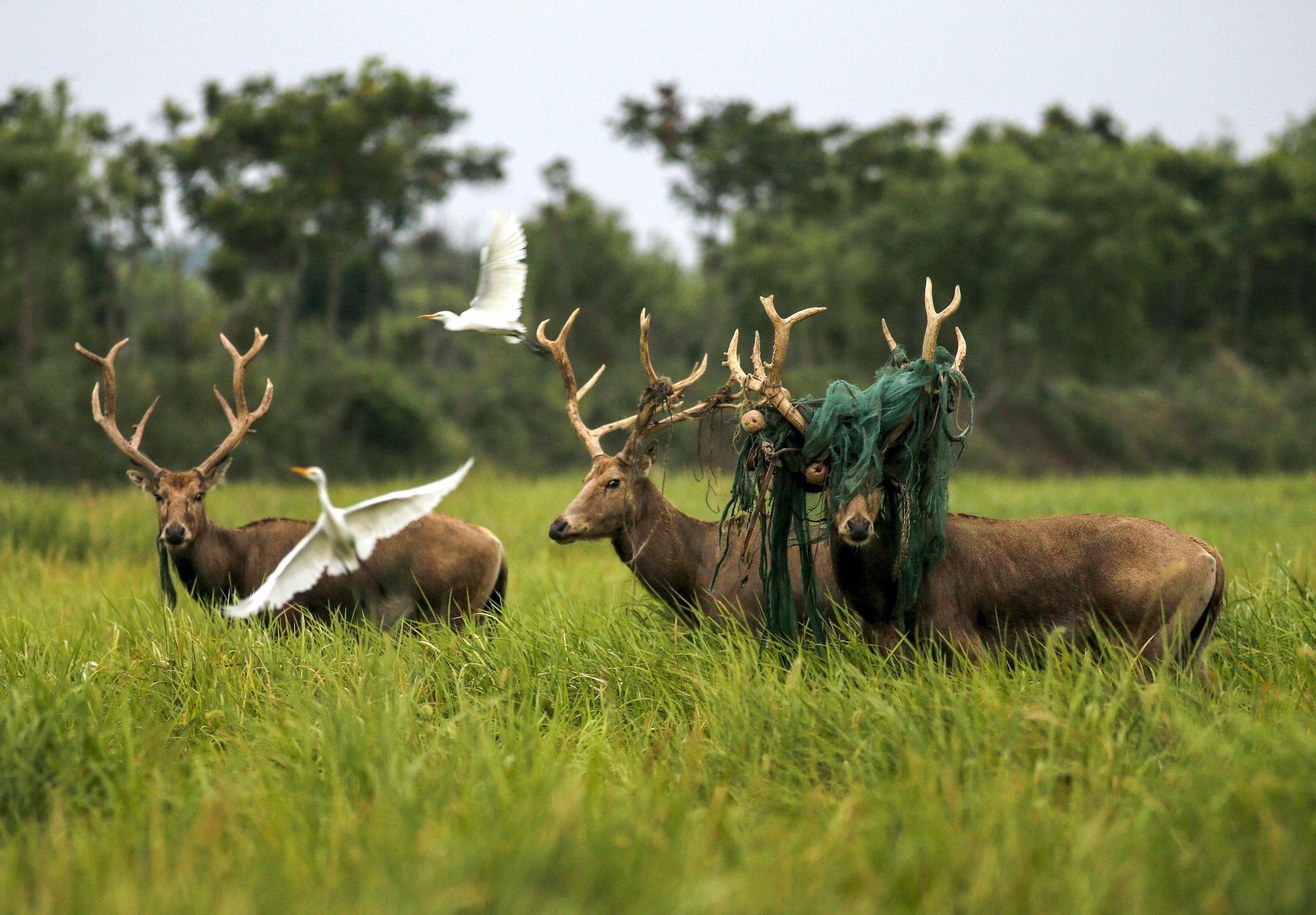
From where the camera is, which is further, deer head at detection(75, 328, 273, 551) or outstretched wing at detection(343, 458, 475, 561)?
deer head at detection(75, 328, 273, 551)

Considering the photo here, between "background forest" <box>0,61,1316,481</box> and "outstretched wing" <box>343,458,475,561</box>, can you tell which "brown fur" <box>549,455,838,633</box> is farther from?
"background forest" <box>0,61,1316,481</box>

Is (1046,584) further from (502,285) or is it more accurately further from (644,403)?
(502,285)

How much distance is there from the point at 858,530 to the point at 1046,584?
93cm

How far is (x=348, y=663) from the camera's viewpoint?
542 cm

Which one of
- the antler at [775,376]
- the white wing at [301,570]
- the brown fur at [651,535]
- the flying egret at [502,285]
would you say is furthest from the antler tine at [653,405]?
the white wing at [301,570]

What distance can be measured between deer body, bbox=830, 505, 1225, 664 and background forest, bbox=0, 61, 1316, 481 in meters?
22.1

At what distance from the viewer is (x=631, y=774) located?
169 inches

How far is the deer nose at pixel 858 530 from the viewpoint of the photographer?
4.70m

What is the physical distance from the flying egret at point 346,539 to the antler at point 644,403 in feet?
3.53

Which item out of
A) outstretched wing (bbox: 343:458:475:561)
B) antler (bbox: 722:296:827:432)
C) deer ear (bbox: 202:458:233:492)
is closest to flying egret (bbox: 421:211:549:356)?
outstretched wing (bbox: 343:458:475:561)

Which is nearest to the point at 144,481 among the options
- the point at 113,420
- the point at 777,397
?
the point at 113,420

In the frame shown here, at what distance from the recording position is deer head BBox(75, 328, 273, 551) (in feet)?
21.8

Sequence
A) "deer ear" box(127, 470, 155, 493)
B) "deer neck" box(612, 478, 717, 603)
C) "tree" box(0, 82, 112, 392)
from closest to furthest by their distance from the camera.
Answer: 1. "deer neck" box(612, 478, 717, 603)
2. "deer ear" box(127, 470, 155, 493)
3. "tree" box(0, 82, 112, 392)

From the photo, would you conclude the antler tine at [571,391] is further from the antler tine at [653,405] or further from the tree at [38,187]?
the tree at [38,187]
